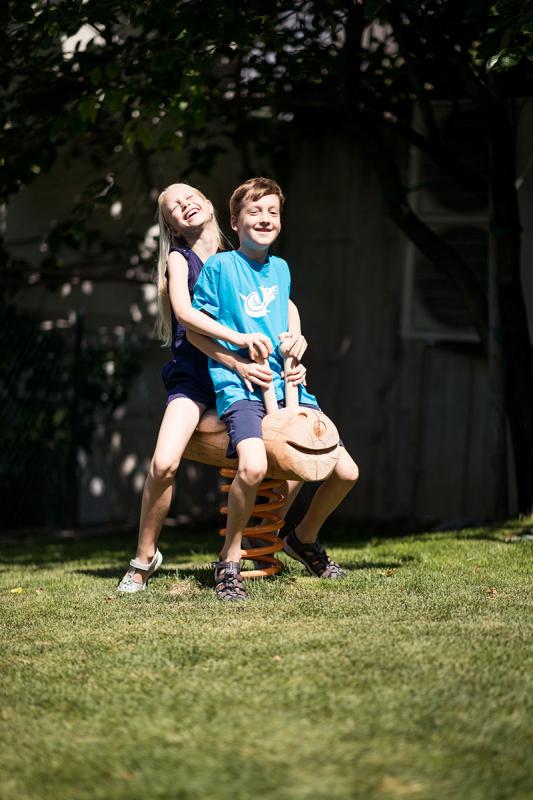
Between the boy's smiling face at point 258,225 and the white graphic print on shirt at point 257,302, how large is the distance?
0.16 m

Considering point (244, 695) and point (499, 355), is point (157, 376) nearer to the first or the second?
point (499, 355)

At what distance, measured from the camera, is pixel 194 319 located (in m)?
4.79

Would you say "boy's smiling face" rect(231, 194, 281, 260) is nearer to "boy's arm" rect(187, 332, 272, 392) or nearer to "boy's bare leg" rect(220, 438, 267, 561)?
"boy's arm" rect(187, 332, 272, 392)

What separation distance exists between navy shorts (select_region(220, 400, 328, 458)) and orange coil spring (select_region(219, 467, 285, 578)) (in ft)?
0.94

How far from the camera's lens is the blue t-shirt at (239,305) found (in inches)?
190

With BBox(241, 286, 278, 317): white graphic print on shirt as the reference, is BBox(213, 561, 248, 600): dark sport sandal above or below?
below

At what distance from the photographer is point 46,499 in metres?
9.21

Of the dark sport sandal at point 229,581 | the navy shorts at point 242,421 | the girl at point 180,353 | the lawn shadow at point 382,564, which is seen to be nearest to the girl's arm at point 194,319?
the girl at point 180,353

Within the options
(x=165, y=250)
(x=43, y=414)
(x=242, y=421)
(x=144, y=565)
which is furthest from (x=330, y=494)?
(x=43, y=414)

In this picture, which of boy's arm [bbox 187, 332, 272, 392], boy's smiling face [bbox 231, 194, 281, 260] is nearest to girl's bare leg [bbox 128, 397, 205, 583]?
boy's arm [bbox 187, 332, 272, 392]

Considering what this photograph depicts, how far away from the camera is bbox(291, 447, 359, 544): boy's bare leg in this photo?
4.89 meters

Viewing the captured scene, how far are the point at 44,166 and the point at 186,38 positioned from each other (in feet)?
6.41

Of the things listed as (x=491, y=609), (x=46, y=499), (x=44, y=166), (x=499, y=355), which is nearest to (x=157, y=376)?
(x=46, y=499)

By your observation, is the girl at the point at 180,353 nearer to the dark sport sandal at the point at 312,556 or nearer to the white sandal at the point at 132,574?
the white sandal at the point at 132,574
